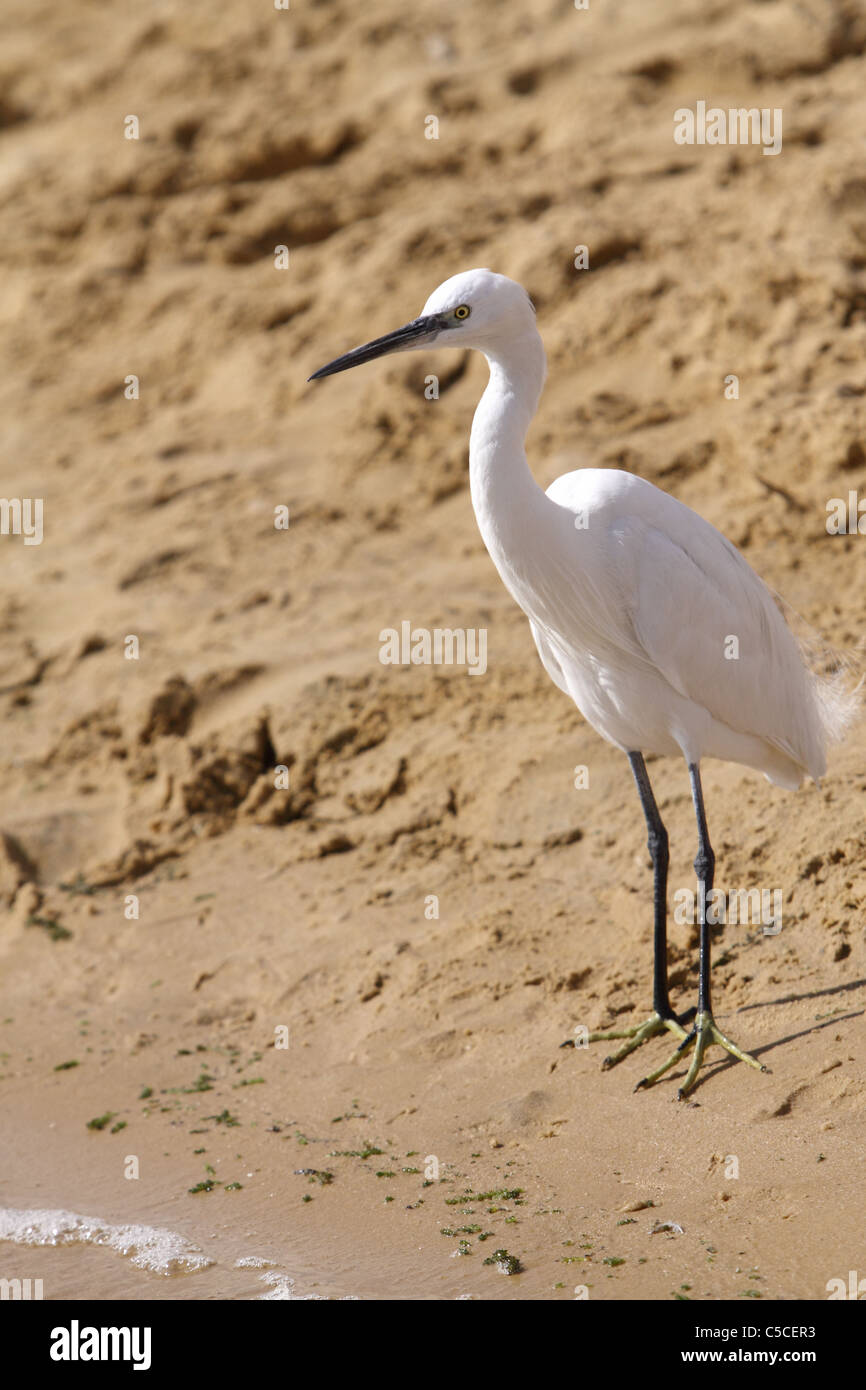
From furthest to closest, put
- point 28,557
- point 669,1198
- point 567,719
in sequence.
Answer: point 28,557
point 567,719
point 669,1198

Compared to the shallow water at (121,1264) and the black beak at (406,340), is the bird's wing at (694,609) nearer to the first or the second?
the black beak at (406,340)

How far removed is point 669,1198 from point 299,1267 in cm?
110

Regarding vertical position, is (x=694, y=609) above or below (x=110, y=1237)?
above

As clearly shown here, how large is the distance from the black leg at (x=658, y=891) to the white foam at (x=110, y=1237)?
5.71 feet

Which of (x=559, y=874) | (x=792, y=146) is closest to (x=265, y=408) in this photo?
(x=792, y=146)

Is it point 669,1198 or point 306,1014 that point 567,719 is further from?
point 669,1198

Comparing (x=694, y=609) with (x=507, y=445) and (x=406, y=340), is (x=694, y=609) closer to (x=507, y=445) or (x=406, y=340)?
(x=507, y=445)

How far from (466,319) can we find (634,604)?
109 centimetres

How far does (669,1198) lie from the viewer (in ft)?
13.7

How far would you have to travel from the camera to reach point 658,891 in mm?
4984

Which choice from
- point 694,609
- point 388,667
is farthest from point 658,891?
point 388,667

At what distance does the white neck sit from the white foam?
2405 millimetres

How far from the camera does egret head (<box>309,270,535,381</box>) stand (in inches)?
180

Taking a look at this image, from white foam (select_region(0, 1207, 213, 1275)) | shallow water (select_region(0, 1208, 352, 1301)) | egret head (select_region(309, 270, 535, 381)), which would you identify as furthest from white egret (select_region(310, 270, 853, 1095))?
white foam (select_region(0, 1207, 213, 1275))
